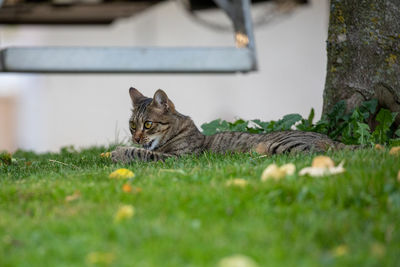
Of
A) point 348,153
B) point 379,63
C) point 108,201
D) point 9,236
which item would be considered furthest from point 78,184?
point 379,63

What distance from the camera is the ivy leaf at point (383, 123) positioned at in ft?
15.0

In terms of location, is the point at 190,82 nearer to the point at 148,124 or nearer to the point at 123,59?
the point at 123,59

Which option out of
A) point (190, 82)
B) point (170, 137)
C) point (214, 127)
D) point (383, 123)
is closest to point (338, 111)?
point (383, 123)

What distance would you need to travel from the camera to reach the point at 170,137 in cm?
488

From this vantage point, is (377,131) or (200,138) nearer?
(377,131)

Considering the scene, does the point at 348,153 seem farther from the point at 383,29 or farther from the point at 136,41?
the point at 136,41

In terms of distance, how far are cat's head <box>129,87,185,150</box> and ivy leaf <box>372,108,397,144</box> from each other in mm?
1613

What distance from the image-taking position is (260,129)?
5.39 m

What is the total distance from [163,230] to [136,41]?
11.3 m

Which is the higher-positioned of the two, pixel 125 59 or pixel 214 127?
pixel 125 59

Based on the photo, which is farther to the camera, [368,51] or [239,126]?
[239,126]

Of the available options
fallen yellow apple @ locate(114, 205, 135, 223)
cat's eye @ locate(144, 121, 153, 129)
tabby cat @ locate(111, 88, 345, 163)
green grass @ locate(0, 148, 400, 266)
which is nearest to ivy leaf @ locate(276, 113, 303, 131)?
tabby cat @ locate(111, 88, 345, 163)

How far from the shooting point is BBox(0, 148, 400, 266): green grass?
2174mm

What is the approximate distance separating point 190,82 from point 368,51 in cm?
830
